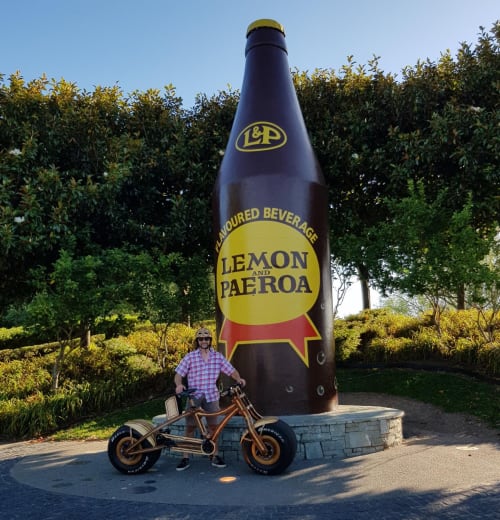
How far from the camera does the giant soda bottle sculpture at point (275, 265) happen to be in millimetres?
8898

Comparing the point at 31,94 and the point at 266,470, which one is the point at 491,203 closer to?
the point at 266,470

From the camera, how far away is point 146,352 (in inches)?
640

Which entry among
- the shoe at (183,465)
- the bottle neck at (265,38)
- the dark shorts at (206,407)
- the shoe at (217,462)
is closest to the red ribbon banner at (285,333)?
the dark shorts at (206,407)

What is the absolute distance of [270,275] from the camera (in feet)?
29.7

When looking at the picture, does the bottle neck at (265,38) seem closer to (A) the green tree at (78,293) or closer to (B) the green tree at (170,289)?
(B) the green tree at (170,289)

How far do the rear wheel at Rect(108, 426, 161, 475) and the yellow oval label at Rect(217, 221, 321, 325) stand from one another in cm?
289

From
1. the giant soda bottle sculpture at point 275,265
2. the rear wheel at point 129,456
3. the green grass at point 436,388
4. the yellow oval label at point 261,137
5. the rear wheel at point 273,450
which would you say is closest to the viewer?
the rear wheel at point 273,450

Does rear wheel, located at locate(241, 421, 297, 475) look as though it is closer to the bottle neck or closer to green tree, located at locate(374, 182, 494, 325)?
green tree, located at locate(374, 182, 494, 325)

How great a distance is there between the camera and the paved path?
5.33 meters

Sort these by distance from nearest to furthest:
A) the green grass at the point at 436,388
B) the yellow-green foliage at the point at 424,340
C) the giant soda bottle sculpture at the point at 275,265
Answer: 1. the giant soda bottle sculpture at the point at 275,265
2. the green grass at the point at 436,388
3. the yellow-green foliage at the point at 424,340

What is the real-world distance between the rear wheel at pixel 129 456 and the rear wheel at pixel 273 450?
1364mm

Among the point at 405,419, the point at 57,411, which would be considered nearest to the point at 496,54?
the point at 405,419

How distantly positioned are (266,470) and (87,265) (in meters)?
7.68

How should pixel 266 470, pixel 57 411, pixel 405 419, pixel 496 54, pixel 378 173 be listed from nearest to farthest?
pixel 266 470 → pixel 405 419 → pixel 57 411 → pixel 496 54 → pixel 378 173
